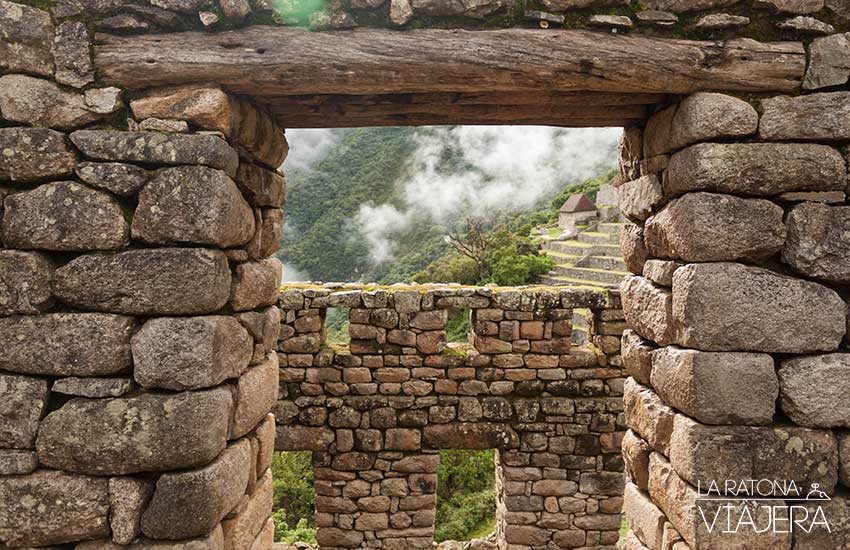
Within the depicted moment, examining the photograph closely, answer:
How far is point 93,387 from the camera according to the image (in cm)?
232

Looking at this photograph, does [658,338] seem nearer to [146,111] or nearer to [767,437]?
[767,437]

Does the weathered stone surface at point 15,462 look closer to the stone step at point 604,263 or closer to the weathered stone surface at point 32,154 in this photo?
the weathered stone surface at point 32,154

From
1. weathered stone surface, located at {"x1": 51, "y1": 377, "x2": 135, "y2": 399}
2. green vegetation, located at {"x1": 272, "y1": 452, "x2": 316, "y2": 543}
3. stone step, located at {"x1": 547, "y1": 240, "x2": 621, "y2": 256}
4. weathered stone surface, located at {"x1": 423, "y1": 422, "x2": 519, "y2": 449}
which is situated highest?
weathered stone surface, located at {"x1": 51, "y1": 377, "x2": 135, "y2": 399}

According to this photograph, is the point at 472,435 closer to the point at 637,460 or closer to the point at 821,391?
the point at 637,460

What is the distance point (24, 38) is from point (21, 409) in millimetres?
1702

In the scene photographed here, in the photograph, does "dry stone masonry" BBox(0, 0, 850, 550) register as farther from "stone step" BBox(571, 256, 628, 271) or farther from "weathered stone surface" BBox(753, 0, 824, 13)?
"stone step" BBox(571, 256, 628, 271)

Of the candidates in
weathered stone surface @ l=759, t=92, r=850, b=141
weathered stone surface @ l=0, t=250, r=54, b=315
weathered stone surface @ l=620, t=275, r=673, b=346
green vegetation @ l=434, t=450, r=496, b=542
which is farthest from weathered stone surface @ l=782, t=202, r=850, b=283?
green vegetation @ l=434, t=450, r=496, b=542

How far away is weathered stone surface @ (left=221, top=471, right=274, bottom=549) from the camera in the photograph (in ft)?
8.82

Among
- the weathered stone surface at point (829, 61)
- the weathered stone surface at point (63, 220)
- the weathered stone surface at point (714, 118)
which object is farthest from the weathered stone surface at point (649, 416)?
the weathered stone surface at point (63, 220)

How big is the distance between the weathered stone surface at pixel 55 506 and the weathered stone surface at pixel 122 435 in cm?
7

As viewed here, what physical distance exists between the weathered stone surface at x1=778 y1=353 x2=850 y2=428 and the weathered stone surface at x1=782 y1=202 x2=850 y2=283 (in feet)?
1.33

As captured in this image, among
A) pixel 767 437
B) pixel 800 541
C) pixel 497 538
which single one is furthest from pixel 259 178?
pixel 497 538

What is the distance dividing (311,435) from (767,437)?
4875mm

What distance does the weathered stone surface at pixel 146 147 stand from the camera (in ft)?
7.76
